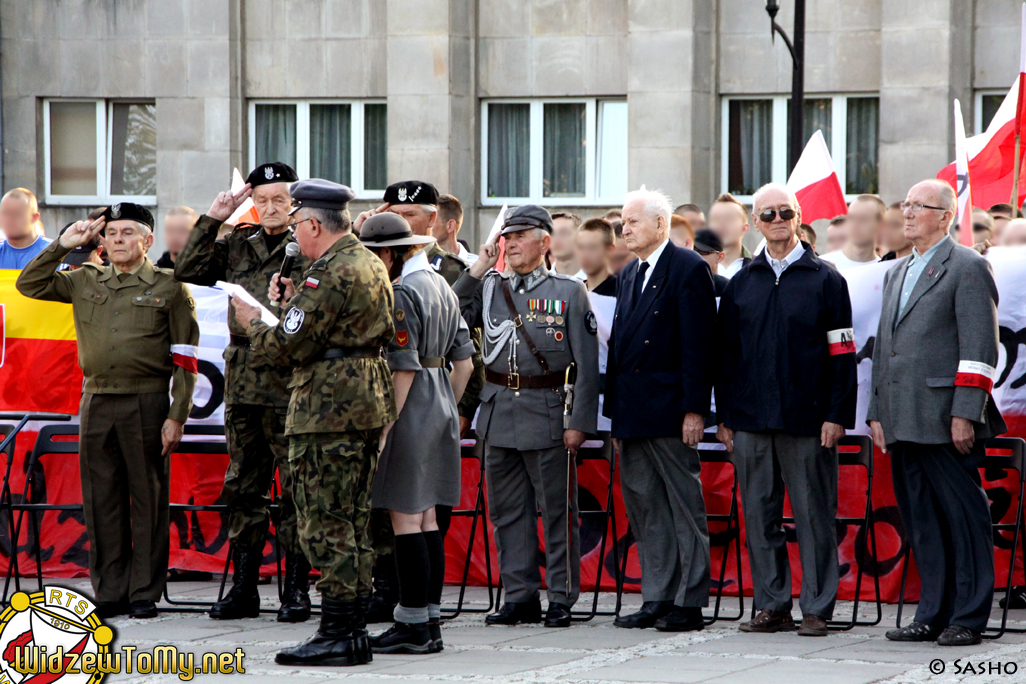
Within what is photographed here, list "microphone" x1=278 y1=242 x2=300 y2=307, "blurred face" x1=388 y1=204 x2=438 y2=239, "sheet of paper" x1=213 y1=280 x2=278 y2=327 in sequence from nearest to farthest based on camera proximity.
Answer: "sheet of paper" x1=213 y1=280 x2=278 y2=327 → "microphone" x1=278 y1=242 x2=300 y2=307 → "blurred face" x1=388 y1=204 x2=438 y2=239

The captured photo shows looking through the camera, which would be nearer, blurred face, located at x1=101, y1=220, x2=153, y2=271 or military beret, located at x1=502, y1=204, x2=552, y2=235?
military beret, located at x1=502, y1=204, x2=552, y2=235

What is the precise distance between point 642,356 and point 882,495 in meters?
1.90

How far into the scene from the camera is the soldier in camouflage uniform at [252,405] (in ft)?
26.3

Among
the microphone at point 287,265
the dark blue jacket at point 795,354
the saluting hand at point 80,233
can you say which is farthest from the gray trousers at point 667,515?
the saluting hand at point 80,233

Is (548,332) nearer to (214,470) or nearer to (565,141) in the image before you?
(214,470)

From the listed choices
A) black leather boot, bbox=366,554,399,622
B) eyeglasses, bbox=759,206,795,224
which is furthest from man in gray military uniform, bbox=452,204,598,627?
eyeglasses, bbox=759,206,795,224

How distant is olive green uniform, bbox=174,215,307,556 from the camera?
7969 mm

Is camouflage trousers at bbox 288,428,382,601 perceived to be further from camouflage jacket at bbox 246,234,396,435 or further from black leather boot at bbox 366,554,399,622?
black leather boot at bbox 366,554,399,622

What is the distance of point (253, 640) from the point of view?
745cm

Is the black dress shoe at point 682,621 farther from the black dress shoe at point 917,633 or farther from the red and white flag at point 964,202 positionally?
the red and white flag at point 964,202

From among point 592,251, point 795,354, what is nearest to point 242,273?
point 592,251

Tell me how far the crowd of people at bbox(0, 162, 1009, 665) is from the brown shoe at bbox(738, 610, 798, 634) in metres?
0.01

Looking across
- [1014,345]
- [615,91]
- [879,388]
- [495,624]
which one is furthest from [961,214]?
[615,91]

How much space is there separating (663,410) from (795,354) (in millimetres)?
767
